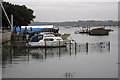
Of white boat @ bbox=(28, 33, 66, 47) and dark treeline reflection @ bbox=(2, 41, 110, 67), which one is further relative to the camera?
white boat @ bbox=(28, 33, 66, 47)

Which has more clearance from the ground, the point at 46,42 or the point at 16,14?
the point at 16,14

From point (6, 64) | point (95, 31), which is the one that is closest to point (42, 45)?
point (6, 64)

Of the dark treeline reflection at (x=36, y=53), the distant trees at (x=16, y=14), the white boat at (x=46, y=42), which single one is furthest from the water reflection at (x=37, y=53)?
the distant trees at (x=16, y=14)

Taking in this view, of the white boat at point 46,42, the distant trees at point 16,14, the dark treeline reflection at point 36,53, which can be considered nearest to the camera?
the dark treeline reflection at point 36,53

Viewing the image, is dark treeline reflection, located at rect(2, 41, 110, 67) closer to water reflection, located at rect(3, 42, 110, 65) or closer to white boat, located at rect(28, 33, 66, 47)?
water reflection, located at rect(3, 42, 110, 65)

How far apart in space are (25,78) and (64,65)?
7.51m

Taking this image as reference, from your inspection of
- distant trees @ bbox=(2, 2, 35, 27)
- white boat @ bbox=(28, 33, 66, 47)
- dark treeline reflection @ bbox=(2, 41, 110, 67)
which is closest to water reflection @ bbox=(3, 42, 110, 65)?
dark treeline reflection @ bbox=(2, 41, 110, 67)

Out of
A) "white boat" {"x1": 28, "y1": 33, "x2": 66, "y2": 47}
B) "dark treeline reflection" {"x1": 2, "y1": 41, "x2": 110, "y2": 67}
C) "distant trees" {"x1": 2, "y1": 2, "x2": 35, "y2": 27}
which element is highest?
"distant trees" {"x1": 2, "y1": 2, "x2": 35, "y2": 27}

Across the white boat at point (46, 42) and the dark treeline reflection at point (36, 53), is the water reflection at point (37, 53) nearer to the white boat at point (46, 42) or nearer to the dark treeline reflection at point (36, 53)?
the dark treeline reflection at point (36, 53)

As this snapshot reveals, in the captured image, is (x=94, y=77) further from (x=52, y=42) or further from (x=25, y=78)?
(x=52, y=42)

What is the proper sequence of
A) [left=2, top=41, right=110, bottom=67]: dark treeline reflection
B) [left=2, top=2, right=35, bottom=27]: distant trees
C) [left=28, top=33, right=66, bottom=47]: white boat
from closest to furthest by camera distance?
[left=2, top=41, right=110, bottom=67]: dark treeline reflection, [left=28, top=33, right=66, bottom=47]: white boat, [left=2, top=2, right=35, bottom=27]: distant trees

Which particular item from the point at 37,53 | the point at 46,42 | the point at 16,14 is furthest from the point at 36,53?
the point at 16,14

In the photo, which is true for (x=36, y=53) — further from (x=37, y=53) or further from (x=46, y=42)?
(x=46, y=42)

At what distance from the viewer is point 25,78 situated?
22453 millimetres
